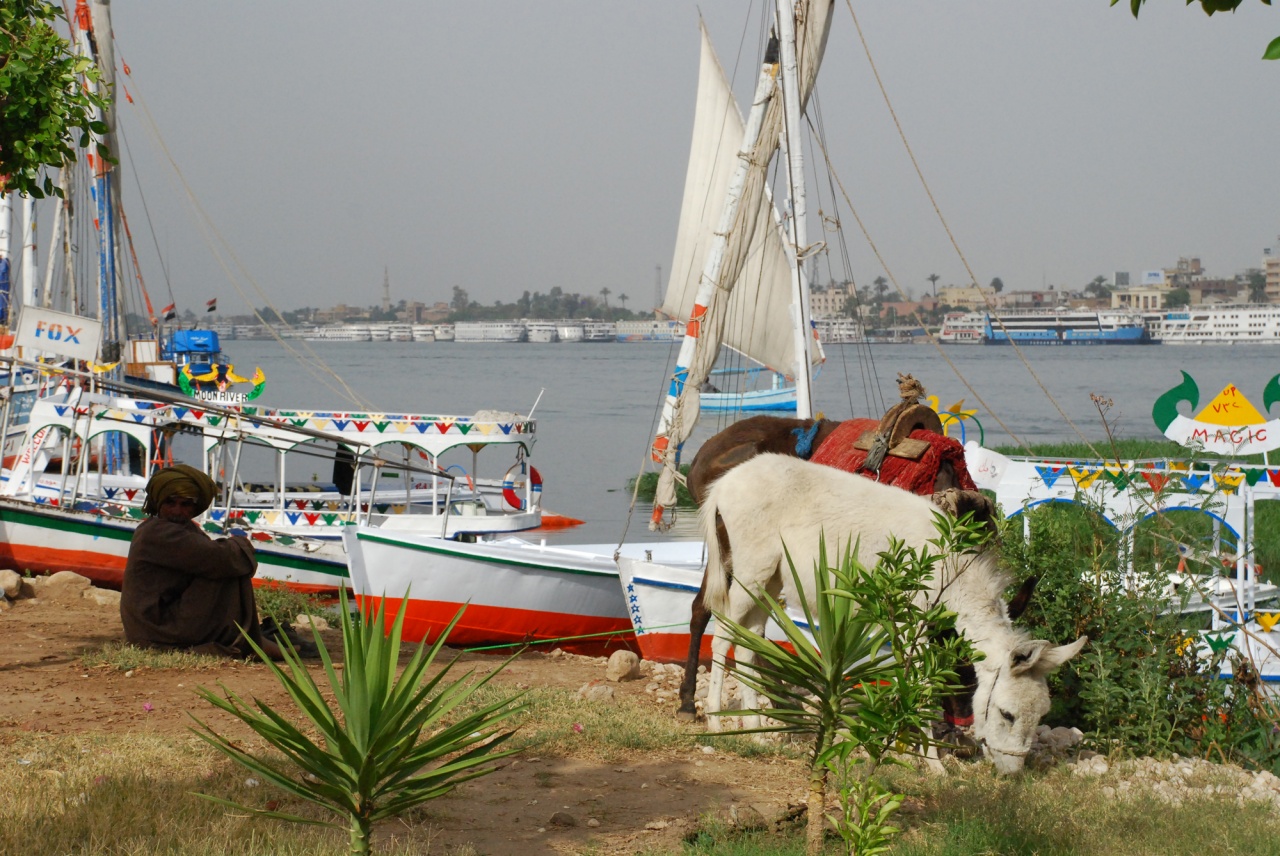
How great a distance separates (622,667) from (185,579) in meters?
3.32

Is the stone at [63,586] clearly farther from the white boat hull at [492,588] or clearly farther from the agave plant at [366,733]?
the agave plant at [366,733]

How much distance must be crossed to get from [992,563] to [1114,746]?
1.73 metres

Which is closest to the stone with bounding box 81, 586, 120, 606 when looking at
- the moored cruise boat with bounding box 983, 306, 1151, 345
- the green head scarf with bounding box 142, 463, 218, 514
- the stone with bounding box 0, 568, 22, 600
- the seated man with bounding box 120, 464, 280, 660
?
the stone with bounding box 0, 568, 22, 600

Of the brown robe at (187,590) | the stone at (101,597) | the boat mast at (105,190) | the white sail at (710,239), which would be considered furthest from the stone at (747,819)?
the white sail at (710,239)

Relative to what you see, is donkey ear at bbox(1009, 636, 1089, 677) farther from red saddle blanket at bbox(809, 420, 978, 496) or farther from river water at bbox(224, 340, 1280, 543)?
river water at bbox(224, 340, 1280, 543)

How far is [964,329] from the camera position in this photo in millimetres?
163250

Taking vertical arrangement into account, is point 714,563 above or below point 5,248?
below

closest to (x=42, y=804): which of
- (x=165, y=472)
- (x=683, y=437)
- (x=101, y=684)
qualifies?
(x=101, y=684)

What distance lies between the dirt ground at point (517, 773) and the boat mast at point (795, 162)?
452 cm

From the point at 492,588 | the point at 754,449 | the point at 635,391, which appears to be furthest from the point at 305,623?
the point at 635,391

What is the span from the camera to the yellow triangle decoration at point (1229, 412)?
9688 millimetres

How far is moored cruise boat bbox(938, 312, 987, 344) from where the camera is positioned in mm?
159625

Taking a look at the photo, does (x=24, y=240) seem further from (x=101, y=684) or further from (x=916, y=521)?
(x=916, y=521)

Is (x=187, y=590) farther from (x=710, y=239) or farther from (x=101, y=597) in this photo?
(x=710, y=239)
